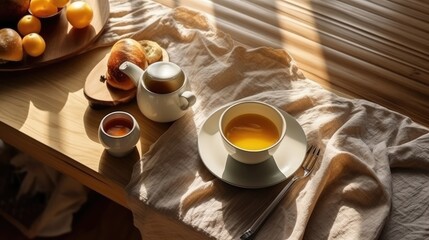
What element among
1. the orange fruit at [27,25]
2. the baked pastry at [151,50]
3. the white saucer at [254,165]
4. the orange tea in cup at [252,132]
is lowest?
the white saucer at [254,165]

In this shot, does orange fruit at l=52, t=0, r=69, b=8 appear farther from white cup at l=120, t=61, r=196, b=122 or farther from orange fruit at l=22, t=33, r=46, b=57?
white cup at l=120, t=61, r=196, b=122

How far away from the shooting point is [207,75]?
2.95ft

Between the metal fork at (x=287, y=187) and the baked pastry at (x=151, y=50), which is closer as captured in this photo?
the metal fork at (x=287, y=187)

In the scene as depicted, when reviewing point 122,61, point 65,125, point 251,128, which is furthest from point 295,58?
point 65,125

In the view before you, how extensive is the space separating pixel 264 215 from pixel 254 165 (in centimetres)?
9

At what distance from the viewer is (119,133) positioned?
78 centimetres

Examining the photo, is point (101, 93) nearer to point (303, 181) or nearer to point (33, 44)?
point (33, 44)

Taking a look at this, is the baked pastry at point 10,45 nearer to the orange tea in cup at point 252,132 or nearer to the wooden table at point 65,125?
the wooden table at point 65,125

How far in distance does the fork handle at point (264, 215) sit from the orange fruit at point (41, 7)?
1.94 ft

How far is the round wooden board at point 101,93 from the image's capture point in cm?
85

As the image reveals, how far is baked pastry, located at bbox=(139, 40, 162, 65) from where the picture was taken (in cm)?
90

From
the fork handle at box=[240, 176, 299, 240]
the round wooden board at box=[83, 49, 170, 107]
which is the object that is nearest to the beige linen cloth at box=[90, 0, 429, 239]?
the fork handle at box=[240, 176, 299, 240]

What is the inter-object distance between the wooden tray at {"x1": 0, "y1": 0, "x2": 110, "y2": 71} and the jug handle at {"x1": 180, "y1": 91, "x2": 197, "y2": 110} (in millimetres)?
275

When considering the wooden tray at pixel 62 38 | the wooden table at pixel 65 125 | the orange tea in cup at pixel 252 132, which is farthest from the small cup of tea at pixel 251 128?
the wooden tray at pixel 62 38
